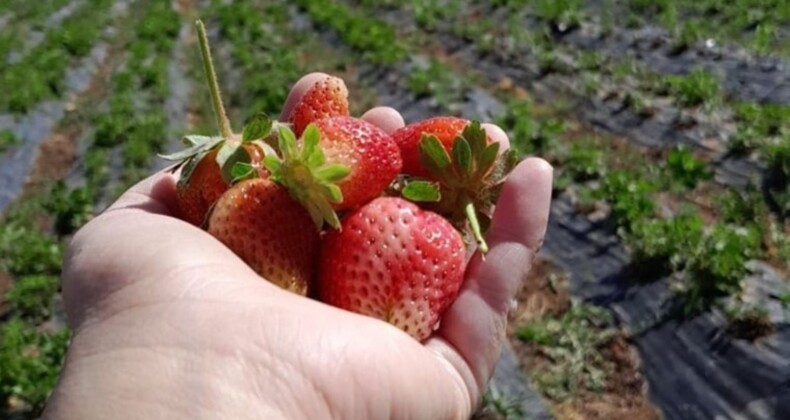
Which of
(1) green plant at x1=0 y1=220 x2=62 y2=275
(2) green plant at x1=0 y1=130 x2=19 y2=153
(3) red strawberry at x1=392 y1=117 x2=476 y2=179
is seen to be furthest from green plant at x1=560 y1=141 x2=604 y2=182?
(2) green plant at x1=0 y1=130 x2=19 y2=153

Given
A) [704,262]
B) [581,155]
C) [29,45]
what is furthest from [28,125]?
[704,262]

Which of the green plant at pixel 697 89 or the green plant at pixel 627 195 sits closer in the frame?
the green plant at pixel 627 195

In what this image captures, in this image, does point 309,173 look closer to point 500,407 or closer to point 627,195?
point 500,407

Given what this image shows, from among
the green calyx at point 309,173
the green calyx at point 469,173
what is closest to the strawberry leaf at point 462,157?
the green calyx at point 469,173

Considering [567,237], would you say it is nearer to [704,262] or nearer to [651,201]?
[651,201]

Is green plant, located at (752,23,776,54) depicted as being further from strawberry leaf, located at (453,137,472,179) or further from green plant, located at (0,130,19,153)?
green plant, located at (0,130,19,153)

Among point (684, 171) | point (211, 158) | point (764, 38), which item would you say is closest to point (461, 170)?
point (211, 158)

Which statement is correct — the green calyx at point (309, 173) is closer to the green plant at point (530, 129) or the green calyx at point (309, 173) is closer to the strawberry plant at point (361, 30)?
the green plant at point (530, 129)
